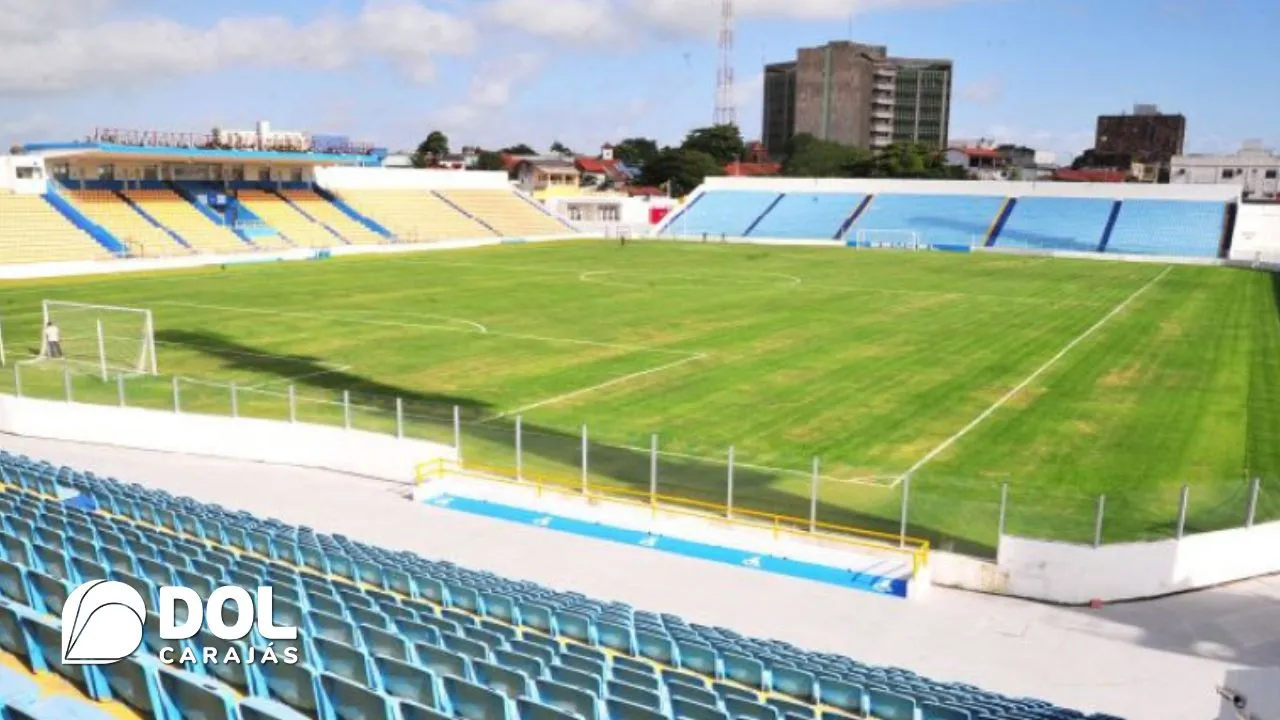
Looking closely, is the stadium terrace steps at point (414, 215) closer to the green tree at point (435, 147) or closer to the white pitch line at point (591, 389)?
the white pitch line at point (591, 389)

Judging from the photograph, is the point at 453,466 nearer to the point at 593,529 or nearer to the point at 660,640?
the point at 593,529

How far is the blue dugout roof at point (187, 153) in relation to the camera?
62.8 meters

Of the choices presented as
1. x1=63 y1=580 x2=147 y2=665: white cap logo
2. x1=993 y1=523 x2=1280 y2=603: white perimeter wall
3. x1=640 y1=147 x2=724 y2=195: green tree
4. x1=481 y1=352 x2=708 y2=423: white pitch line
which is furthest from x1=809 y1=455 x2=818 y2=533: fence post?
x1=640 y1=147 x2=724 y2=195: green tree

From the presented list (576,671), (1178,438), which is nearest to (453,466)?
(576,671)

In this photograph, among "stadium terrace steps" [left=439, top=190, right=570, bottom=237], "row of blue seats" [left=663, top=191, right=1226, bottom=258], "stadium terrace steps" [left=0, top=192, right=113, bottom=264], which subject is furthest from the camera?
"stadium terrace steps" [left=439, top=190, right=570, bottom=237]

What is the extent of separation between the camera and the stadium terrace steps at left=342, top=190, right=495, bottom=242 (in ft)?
258

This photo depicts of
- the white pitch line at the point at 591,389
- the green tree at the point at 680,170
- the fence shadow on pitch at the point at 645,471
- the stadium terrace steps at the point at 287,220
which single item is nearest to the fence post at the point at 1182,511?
the fence shadow on pitch at the point at 645,471

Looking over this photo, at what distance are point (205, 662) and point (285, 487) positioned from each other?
12217 millimetres

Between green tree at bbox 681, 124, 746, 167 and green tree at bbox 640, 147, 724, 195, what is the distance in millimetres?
21792

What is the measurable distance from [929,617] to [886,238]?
73407mm

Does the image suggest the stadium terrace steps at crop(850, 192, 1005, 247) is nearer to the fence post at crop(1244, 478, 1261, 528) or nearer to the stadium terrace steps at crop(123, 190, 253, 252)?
the stadium terrace steps at crop(123, 190, 253, 252)

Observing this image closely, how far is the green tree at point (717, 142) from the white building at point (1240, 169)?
62221mm

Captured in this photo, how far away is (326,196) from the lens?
79.8 m

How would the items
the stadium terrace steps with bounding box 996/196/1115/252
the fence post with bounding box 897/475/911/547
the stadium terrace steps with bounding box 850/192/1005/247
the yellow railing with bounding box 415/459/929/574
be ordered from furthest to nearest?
the stadium terrace steps with bounding box 850/192/1005/247 < the stadium terrace steps with bounding box 996/196/1115/252 < the yellow railing with bounding box 415/459/929/574 < the fence post with bounding box 897/475/911/547
